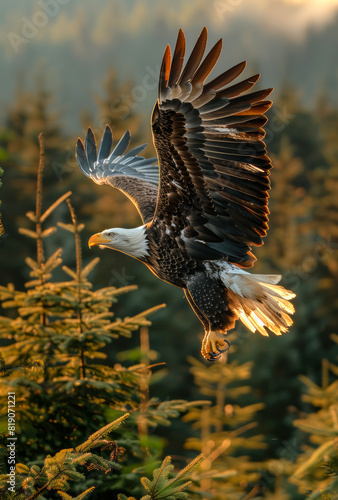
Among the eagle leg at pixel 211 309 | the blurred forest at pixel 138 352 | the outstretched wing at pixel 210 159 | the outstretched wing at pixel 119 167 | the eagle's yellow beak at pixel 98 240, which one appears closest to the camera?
the outstretched wing at pixel 210 159

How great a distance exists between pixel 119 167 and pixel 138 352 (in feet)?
6.90

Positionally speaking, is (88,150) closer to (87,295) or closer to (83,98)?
(87,295)

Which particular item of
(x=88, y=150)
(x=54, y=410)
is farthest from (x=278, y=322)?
(x=88, y=150)

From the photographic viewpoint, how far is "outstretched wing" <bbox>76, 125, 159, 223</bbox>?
525 centimetres

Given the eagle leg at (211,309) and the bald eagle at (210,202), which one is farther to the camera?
the eagle leg at (211,309)

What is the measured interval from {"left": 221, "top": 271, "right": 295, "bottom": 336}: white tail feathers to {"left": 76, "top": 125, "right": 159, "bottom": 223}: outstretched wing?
1.31 meters

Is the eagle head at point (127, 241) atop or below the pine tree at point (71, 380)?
atop

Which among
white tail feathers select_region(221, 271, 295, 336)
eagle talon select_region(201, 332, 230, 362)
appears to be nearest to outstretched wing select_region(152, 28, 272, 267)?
white tail feathers select_region(221, 271, 295, 336)

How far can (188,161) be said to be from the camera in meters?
3.60

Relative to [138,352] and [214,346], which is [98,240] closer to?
[214,346]

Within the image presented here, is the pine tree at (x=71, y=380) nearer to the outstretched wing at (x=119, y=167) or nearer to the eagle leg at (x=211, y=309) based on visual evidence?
the eagle leg at (x=211, y=309)

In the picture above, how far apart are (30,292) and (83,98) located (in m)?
114

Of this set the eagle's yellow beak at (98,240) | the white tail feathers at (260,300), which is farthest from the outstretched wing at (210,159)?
the eagle's yellow beak at (98,240)

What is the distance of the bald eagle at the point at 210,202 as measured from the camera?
3.55 m
